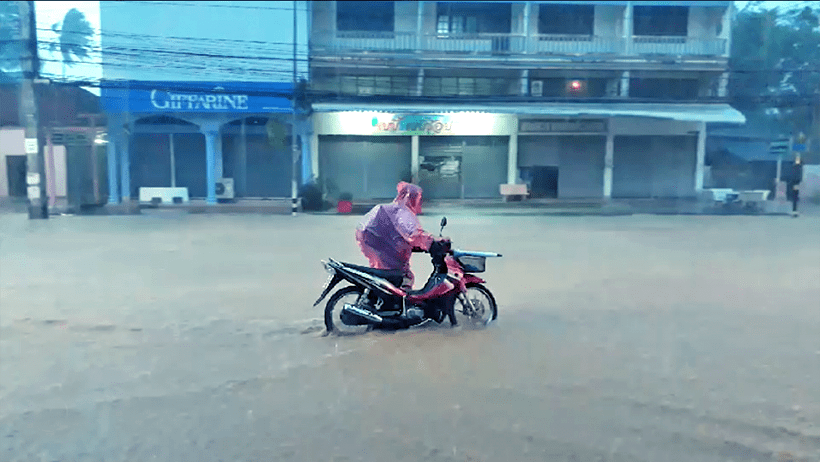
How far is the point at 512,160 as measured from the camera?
27016 mm

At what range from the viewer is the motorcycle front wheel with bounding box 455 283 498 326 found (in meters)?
6.96

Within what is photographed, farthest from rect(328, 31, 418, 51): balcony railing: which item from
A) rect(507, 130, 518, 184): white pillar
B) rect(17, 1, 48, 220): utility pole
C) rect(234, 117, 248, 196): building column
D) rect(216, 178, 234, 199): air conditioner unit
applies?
rect(17, 1, 48, 220): utility pole

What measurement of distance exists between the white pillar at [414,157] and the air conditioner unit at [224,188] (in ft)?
Result: 21.3

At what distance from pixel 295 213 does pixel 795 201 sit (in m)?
14.4

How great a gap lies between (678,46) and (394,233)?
79.5ft

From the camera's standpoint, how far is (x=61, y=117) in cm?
2255

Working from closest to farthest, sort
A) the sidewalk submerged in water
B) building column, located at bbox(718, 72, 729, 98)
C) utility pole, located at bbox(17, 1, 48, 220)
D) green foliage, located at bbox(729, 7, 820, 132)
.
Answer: utility pole, located at bbox(17, 1, 48, 220), the sidewalk submerged in water, green foliage, located at bbox(729, 7, 820, 132), building column, located at bbox(718, 72, 729, 98)

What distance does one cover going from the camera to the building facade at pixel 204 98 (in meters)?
24.4

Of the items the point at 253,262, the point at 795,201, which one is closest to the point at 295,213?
the point at 253,262

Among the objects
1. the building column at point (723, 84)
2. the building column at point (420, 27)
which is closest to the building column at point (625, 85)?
the building column at point (723, 84)

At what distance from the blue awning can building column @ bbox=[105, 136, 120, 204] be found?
276 inches

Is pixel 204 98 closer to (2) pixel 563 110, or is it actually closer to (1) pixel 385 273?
(2) pixel 563 110

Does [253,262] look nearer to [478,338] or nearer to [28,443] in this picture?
[478,338]

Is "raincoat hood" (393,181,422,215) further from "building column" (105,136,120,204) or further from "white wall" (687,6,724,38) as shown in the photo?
"white wall" (687,6,724,38)
